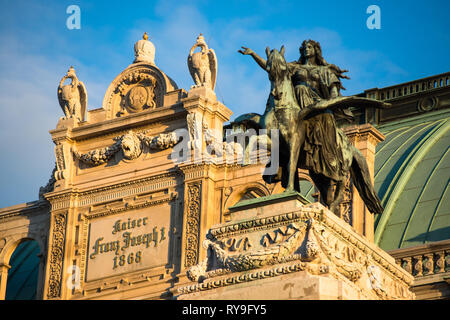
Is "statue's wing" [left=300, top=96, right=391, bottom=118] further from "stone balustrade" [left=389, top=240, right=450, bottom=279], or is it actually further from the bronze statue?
"stone balustrade" [left=389, top=240, right=450, bottom=279]

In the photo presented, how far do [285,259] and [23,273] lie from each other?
2968 cm

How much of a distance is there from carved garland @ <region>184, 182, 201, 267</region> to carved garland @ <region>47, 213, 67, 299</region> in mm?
5303

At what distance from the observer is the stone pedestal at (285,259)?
3044 cm

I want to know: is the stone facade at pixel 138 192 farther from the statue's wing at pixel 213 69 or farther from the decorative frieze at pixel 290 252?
the decorative frieze at pixel 290 252

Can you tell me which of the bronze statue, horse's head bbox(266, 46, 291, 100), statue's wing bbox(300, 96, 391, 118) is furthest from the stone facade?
statue's wing bbox(300, 96, 391, 118)

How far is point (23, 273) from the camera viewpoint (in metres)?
58.9

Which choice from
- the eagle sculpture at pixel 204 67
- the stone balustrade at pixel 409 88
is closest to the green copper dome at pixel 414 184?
the stone balustrade at pixel 409 88

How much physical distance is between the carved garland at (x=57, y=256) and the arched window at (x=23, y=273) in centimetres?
441

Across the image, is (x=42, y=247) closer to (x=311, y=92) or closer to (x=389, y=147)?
(x=389, y=147)

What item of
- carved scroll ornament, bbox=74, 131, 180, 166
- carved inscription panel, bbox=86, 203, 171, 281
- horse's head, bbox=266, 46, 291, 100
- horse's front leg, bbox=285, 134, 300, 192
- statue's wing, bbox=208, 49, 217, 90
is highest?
statue's wing, bbox=208, 49, 217, 90

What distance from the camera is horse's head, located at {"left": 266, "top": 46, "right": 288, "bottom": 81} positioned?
109 ft

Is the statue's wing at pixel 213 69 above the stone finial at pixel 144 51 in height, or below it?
below

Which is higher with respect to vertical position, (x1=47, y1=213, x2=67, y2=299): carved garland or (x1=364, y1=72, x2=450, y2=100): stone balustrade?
(x1=364, y1=72, x2=450, y2=100): stone balustrade
